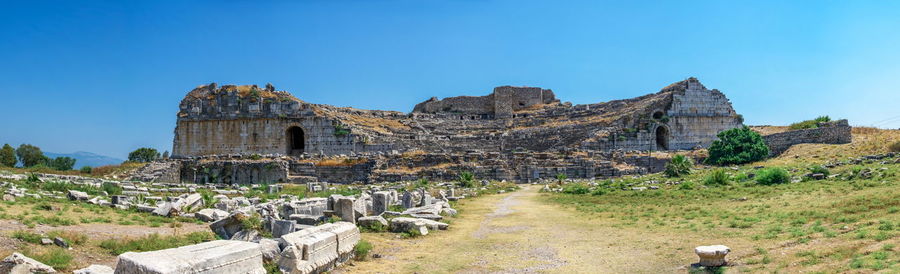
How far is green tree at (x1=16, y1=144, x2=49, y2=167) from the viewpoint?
167 feet

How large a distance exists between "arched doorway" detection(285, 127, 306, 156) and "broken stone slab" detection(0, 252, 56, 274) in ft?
115

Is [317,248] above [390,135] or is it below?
A: below

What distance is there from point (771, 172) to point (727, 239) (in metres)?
9.46

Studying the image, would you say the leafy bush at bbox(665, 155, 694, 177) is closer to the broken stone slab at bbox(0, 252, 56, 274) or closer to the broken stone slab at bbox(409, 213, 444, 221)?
the broken stone slab at bbox(409, 213, 444, 221)

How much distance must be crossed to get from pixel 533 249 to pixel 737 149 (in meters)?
24.1

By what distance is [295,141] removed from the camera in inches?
1741

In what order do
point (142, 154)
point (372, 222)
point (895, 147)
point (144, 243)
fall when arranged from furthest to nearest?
point (142, 154) → point (895, 147) → point (372, 222) → point (144, 243)

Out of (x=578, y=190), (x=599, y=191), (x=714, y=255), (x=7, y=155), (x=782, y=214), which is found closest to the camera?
(x=714, y=255)

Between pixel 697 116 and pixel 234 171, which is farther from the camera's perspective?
pixel 697 116

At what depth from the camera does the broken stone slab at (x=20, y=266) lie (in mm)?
5984

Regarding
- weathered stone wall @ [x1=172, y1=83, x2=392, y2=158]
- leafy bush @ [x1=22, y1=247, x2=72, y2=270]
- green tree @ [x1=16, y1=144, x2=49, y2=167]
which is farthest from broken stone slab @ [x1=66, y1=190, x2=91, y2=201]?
green tree @ [x1=16, y1=144, x2=49, y2=167]

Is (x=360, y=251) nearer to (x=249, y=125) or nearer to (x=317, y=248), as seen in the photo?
(x=317, y=248)

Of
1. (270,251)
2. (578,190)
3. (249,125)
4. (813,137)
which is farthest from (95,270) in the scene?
(249,125)

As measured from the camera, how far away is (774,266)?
714 centimetres
